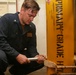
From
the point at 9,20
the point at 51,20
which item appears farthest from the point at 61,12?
the point at 9,20

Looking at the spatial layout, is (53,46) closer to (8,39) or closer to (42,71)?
(8,39)

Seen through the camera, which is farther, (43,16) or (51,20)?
(43,16)

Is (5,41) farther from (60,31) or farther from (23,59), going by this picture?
(60,31)

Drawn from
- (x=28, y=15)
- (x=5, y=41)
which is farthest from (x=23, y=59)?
(x=28, y=15)

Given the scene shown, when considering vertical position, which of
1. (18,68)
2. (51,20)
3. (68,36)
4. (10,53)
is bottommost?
(18,68)

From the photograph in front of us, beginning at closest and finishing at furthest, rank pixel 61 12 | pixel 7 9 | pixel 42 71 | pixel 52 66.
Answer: pixel 52 66
pixel 61 12
pixel 42 71
pixel 7 9

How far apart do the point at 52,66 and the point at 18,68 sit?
39cm

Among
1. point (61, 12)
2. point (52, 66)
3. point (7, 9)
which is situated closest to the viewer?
point (52, 66)

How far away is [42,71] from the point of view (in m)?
1.98

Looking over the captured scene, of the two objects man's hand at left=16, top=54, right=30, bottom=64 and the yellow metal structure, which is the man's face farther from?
man's hand at left=16, top=54, right=30, bottom=64

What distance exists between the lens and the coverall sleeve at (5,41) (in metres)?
1.33

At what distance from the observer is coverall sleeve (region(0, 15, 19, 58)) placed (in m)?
1.33

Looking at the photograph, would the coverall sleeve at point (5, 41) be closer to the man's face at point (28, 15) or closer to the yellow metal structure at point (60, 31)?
the man's face at point (28, 15)

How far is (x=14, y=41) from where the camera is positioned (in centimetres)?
151
